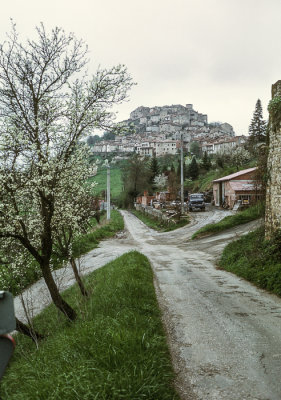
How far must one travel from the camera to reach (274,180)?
44.3 ft

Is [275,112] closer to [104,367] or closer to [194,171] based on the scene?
[104,367]

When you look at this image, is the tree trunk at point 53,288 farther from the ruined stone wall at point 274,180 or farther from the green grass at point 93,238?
the green grass at point 93,238

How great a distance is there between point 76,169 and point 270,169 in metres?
8.46

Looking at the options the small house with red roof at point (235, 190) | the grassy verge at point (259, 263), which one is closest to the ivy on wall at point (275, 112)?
the grassy verge at point (259, 263)

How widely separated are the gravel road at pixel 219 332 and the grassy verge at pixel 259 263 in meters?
0.40

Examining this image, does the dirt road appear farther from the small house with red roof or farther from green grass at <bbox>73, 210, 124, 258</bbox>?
the small house with red roof

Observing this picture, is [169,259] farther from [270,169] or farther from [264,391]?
[264,391]

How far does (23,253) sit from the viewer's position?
10.1 metres

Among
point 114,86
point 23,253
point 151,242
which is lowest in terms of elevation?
point 151,242

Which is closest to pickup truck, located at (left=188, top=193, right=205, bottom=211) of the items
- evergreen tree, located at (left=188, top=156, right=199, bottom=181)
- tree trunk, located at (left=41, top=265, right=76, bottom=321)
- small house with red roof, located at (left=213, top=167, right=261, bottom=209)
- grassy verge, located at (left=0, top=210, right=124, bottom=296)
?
small house with red roof, located at (left=213, top=167, right=261, bottom=209)

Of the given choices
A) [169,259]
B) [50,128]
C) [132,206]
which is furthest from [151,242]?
[132,206]

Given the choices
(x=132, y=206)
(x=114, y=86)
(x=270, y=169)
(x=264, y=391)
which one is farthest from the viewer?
(x=132, y=206)

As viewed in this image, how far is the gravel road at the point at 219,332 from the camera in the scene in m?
4.43

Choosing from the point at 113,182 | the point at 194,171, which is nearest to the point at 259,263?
the point at 194,171
